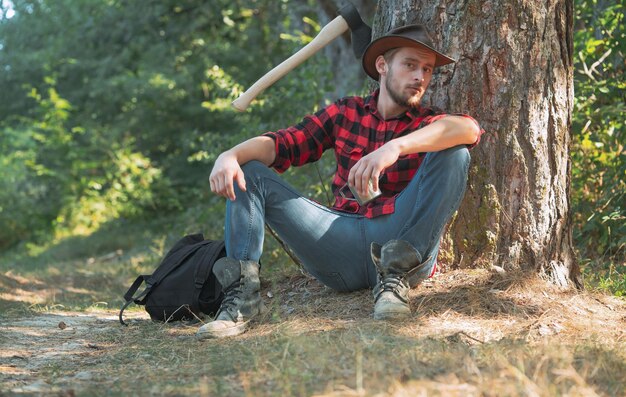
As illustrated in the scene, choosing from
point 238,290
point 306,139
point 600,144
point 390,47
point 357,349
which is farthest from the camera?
point 600,144

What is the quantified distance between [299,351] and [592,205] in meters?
3.30

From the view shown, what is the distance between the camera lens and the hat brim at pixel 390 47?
373cm

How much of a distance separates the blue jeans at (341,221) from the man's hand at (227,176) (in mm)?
80

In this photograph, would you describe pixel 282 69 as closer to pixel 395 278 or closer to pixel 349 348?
pixel 395 278

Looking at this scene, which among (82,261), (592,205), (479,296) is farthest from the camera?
(82,261)

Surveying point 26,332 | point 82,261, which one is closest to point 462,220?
point 26,332

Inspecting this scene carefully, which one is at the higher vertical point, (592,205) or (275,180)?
(275,180)

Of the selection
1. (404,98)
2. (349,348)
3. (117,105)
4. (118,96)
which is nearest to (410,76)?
(404,98)

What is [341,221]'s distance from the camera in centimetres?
382

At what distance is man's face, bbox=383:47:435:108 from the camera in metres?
3.78

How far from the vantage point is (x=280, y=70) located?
13.7 feet

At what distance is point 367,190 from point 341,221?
0.48 metres

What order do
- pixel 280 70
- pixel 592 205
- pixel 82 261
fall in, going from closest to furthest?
1. pixel 280 70
2. pixel 592 205
3. pixel 82 261

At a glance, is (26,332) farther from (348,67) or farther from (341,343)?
(348,67)
